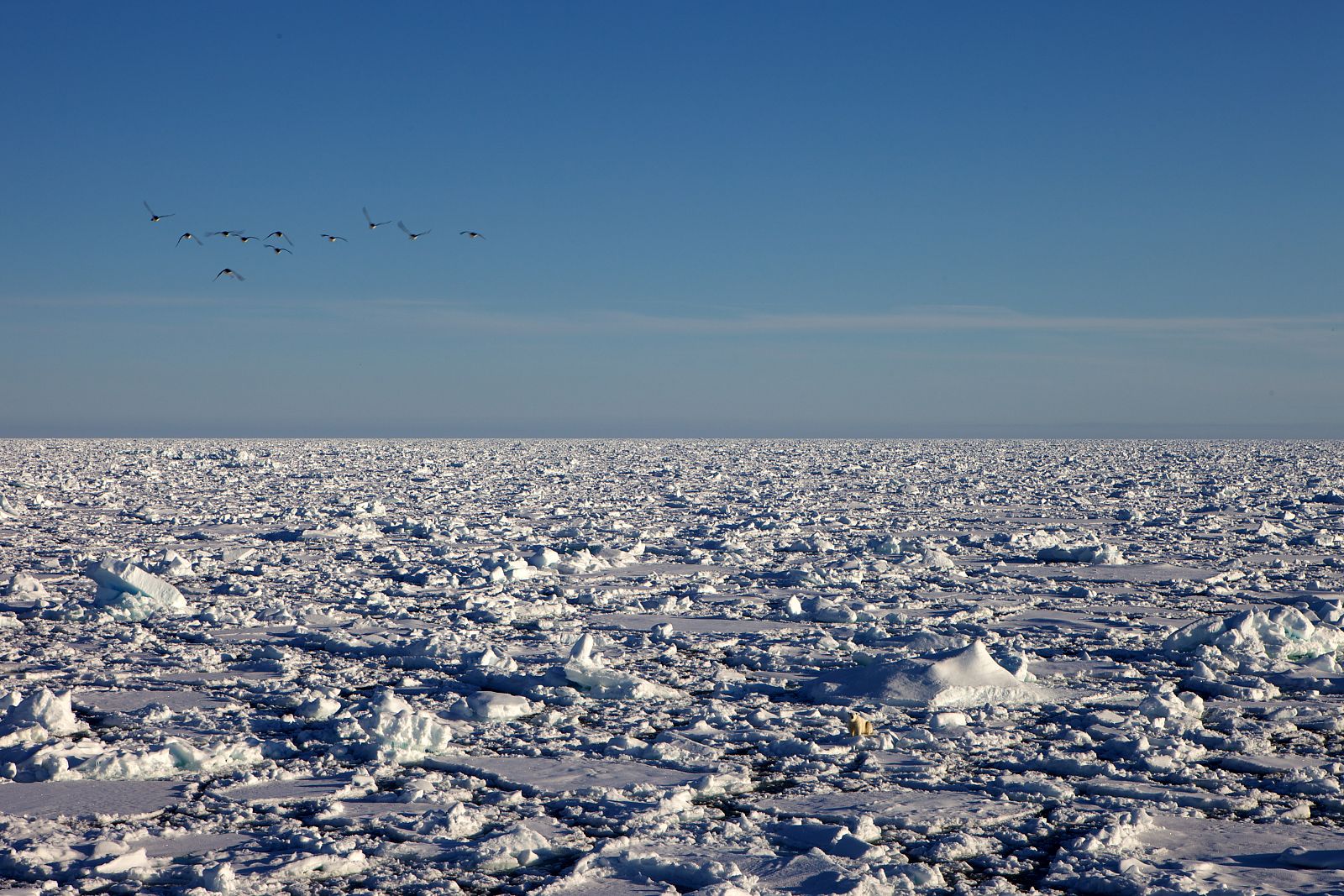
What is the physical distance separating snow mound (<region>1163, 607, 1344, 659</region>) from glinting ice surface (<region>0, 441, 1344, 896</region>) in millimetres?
20

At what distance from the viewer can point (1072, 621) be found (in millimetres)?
7395

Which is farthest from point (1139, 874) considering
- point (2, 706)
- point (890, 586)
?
point (890, 586)

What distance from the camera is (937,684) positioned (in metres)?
5.28

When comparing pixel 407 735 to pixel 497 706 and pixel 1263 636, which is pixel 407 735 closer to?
pixel 497 706

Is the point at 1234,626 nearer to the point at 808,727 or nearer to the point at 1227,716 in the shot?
the point at 1227,716

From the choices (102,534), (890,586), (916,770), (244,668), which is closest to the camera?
(916,770)

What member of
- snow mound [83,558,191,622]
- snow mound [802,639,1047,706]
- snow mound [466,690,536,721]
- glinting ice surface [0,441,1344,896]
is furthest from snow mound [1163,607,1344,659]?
snow mound [83,558,191,622]

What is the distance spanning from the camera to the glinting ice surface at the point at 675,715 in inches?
135

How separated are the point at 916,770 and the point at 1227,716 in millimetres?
1776

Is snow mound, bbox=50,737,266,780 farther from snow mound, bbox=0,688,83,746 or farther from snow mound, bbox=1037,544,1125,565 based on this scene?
snow mound, bbox=1037,544,1125,565

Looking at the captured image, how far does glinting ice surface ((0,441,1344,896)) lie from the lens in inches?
135

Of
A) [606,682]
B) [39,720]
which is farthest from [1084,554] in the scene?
[39,720]

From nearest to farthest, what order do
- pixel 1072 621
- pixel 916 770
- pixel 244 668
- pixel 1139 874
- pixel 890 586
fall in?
pixel 1139 874, pixel 916 770, pixel 244 668, pixel 1072 621, pixel 890 586

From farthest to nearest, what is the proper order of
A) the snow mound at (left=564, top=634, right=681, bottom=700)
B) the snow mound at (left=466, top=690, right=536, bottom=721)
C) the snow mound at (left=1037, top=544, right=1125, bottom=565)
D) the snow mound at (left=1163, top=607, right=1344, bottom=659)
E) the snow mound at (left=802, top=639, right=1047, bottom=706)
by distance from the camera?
the snow mound at (left=1037, top=544, right=1125, bottom=565), the snow mound at (left=1163, top=607, right=1344, bottom=659), the snow mound at (left=564, top=634, right=681, bottom=700), the snow mound at (left=802, top=639, right=1047, bottom=706), the snow mound at (left=466, top=690, right=536, bottom=721)
